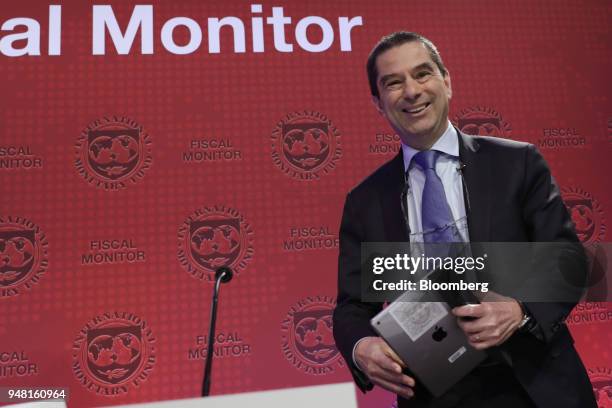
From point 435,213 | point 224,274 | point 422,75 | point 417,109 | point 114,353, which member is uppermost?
point 422,75

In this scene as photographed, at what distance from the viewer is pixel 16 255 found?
2.16 meters

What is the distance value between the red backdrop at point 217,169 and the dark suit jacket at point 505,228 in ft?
2.78

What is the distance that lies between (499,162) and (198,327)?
4.67 ft

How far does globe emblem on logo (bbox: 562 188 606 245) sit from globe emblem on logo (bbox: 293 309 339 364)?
127cm

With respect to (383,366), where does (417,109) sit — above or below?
above

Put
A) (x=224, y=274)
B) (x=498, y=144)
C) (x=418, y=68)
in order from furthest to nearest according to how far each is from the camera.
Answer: (x=224, y=274) → (x=418, y=68) → (x=498, y=144)

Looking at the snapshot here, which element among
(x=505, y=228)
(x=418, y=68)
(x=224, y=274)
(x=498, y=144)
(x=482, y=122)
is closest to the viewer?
(x=505, y=228)

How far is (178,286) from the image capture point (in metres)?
2.22

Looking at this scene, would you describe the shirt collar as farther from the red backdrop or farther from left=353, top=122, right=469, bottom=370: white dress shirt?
the red backdrop

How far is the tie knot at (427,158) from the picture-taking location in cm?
145

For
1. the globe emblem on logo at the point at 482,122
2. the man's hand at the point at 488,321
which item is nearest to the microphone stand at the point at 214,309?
the man's hand at the point at 488,321

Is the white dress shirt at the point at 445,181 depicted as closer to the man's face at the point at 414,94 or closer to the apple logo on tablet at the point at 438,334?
the man's face at the point at 414,94

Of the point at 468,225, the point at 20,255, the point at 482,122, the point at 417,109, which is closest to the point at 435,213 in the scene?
the point at 468,225

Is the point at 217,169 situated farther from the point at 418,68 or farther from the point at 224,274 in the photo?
the point at 418,68
